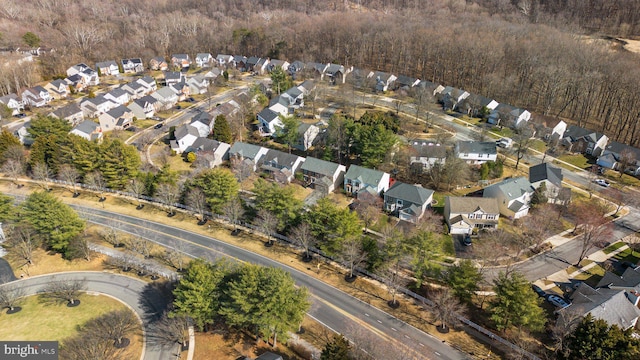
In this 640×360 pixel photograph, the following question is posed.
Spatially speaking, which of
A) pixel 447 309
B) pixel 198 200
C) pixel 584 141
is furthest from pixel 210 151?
pixel 584 141

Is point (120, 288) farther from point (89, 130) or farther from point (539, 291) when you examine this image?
point (539, 291)

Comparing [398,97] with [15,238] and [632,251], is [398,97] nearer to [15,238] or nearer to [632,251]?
[632,251]

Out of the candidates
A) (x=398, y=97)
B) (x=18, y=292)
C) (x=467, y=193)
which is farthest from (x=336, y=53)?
(x=18, y=292)

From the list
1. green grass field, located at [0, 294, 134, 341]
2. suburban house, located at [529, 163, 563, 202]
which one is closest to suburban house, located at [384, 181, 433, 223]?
→ suburban house, located at [529, 163, 563, 202]

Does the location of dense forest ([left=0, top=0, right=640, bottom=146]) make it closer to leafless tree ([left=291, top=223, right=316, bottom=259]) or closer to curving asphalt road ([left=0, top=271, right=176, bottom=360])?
leafless tree ([left=291, top=223, right=316, bottom=259])

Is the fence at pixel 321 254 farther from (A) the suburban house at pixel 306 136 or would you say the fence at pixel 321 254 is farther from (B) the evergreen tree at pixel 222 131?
(A) the suburban house at pixel 306 136
